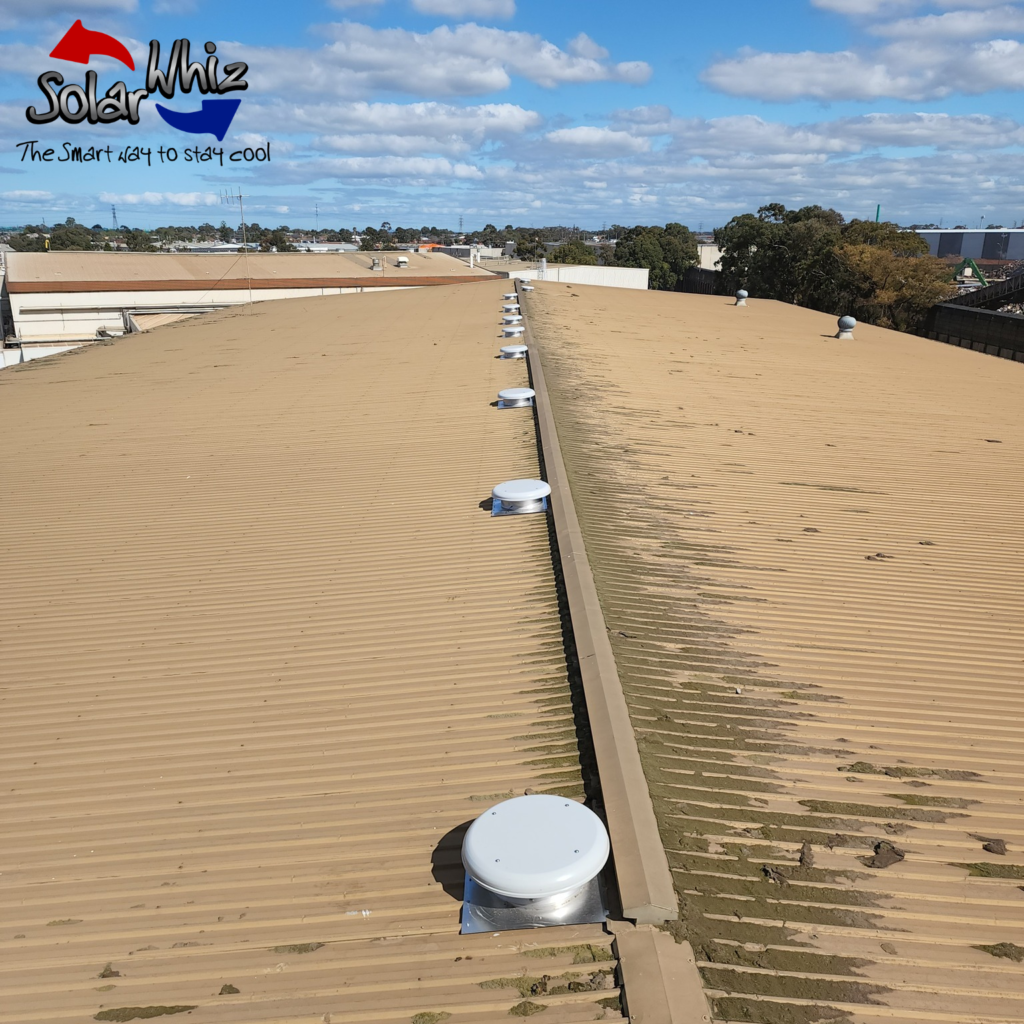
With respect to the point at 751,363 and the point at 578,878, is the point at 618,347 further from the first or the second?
the point at 578,878

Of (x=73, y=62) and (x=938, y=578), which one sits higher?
(x=73, y=62)

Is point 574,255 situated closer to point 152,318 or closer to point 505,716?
point 152,318

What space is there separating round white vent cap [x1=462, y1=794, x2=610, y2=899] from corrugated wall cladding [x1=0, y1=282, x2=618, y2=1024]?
0.22m

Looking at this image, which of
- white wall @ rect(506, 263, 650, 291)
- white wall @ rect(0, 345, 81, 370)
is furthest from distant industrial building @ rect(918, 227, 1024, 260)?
white wall @ rect(0, 345, 81, 370)

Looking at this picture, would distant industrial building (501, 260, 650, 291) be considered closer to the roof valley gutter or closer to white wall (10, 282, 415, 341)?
white wall (10, 282, 415, 341)

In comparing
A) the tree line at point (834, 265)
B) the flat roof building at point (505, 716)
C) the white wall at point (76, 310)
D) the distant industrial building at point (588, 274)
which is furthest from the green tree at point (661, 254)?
the flat roof building at point (505, 716)

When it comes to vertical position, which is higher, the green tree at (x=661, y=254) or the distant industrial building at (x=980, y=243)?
the distant industrial building at (x=980, y=243)

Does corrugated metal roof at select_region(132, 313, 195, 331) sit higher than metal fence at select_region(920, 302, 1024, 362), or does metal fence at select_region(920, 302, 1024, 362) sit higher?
metal fence at select_region(920, 302, 1024, 362)

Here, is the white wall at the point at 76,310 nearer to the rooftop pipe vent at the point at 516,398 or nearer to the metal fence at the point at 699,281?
the rooftop pipe vent at the point at 516,398

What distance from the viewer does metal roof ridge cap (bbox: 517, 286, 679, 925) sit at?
2.91 m

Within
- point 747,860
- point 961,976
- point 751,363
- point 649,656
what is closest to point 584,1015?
point 747,860

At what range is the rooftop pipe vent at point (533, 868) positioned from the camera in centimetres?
283

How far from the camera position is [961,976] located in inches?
108

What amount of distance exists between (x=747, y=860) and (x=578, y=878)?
0.77 m
